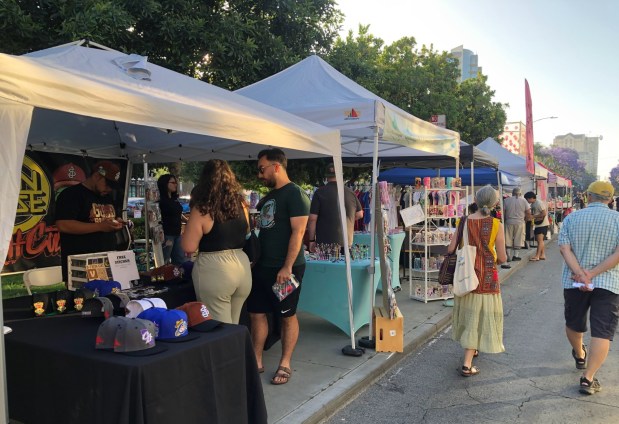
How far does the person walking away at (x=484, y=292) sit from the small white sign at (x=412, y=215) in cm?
250

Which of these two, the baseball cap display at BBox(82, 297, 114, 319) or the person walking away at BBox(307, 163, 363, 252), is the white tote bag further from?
the baseball cap display at BBox(82, 297, 114, 319)

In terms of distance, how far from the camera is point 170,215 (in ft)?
21.8

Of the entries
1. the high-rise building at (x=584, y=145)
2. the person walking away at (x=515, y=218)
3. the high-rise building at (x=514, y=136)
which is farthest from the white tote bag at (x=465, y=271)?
the high-rise building at (x=584, y=145)

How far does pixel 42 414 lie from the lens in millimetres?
2404

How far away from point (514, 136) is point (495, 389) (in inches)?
978

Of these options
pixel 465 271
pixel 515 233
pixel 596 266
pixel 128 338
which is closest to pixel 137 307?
pixel 128 338

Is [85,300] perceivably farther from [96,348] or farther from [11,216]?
[11,216]

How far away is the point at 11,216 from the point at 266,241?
2.00 m

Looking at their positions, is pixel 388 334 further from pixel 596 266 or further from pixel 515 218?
pixel 515 218

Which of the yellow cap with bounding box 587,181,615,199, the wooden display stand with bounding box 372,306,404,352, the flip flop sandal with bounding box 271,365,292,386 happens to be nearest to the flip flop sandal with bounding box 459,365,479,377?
the wooden display stand with bounding box 372,306,404,352

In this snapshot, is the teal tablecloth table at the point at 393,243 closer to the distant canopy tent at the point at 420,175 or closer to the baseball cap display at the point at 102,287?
the baseball cap display at the point at 102,287

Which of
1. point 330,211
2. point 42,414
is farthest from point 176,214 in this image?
point 42,414

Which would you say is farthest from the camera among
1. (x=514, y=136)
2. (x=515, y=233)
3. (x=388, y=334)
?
(x=514, y=136)

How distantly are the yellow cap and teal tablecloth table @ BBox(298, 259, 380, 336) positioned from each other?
2.30 m
